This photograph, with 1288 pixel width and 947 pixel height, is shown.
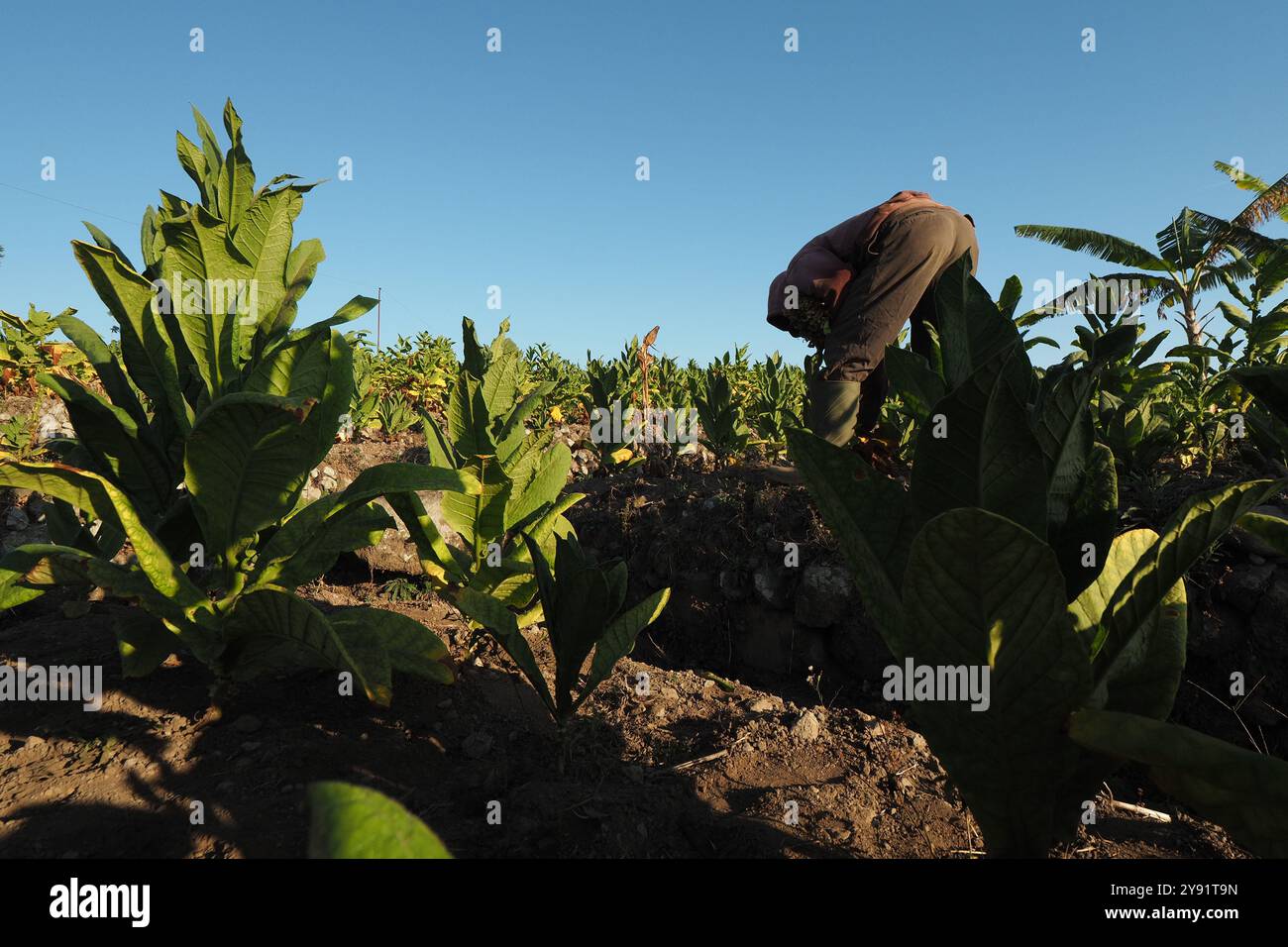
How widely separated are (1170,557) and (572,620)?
1484 mm

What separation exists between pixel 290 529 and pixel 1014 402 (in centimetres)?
202

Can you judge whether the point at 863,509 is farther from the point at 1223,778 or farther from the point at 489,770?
the point at 489,770

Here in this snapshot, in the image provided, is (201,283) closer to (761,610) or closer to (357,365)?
(761,610)

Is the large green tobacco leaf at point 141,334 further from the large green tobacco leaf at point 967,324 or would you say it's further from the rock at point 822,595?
the rock at point 822,595

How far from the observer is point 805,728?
8.00ft

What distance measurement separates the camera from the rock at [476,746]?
207 centimetres

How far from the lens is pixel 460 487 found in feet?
6.27

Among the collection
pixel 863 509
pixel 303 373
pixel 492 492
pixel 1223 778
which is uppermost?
pixel 303 373

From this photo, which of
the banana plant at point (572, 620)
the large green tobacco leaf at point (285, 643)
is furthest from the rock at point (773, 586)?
the large green tobacco leaf at point (285, 643)

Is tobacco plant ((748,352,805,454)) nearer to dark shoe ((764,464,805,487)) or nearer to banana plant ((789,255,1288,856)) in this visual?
dark shoe ((764,464,805,487))

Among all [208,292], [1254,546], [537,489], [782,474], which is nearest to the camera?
[208,292]

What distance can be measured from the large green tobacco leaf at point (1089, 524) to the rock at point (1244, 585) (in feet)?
9.74

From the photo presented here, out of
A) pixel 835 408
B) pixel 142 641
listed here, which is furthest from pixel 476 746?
pixel 835 408
